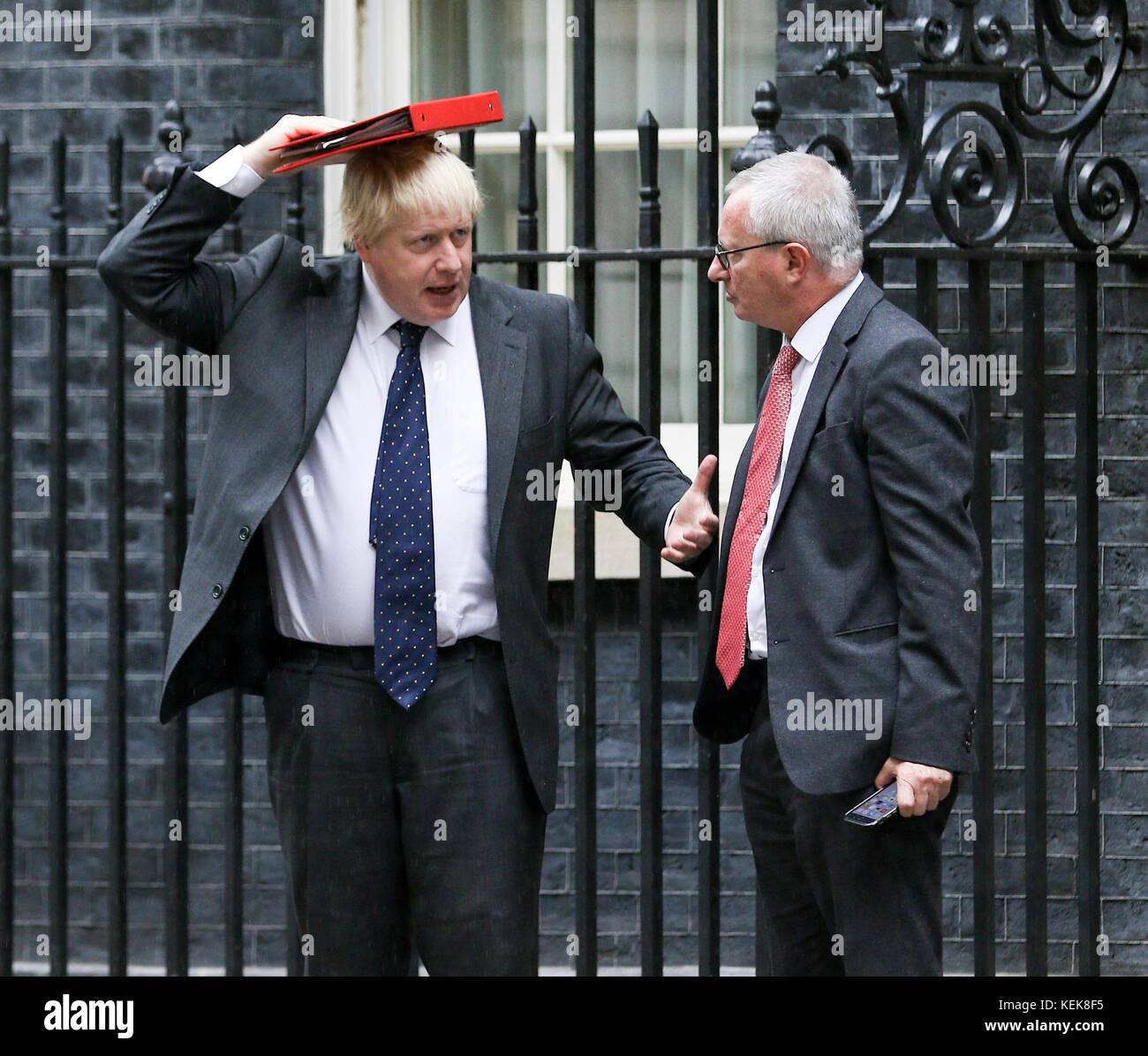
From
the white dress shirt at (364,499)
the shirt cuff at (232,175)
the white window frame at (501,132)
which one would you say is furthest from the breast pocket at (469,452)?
the white window frame at (501,132)

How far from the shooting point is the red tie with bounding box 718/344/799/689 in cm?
335

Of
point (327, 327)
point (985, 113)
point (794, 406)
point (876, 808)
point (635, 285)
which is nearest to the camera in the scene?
point (876, 808)

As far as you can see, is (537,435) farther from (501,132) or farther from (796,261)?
(501,132)

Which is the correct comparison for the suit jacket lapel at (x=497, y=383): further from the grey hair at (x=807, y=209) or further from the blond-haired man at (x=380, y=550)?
the grey hair at (x=807, y=209)

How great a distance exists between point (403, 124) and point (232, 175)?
1.33ft

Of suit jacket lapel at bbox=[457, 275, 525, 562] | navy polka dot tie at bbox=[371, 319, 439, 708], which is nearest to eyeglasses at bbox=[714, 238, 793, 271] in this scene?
suit jacket lapel at bbox=[457, 275, 525, 562]

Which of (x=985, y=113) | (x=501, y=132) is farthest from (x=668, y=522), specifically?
(x=501, y=132)

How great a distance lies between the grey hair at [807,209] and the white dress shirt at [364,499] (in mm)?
674

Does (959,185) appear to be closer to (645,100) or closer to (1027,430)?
(1027,430)

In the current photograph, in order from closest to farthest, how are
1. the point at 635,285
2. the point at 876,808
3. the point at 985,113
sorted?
the point at 876,808 → the point at 985,113 → the point at 635,285

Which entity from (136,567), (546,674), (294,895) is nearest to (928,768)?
(546,674)

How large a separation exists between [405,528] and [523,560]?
265 mm

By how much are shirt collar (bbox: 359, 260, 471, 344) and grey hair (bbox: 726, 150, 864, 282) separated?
2.07 feet

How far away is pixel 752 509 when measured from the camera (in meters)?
3.37
